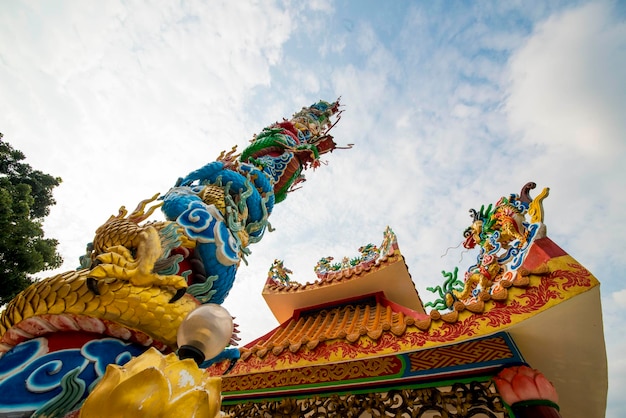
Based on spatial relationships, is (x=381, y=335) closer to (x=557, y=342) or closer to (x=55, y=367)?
(x=557, y=342)

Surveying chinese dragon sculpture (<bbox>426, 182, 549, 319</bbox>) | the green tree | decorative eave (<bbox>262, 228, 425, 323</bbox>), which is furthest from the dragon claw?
the green tree

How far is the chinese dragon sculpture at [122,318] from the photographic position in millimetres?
987

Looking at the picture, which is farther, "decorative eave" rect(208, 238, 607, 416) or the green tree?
the green tree

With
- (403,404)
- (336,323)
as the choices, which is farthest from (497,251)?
(336,323)

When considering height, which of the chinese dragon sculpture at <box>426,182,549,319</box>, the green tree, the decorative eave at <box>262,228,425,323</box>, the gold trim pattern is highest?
the green tree

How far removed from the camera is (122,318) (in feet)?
5.77

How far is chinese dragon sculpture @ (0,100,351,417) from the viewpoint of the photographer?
0.99 meters

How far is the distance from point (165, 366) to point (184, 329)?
0.20m

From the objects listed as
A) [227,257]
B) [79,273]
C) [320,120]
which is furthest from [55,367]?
[320,120]

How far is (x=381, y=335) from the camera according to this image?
269cm

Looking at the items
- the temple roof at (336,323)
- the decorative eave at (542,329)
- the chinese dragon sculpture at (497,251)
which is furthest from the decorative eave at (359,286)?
the decorative eave at (542,329)

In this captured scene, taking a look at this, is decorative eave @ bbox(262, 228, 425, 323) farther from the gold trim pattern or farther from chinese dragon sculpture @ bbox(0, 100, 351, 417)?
chinese dragon sculpture @ bbox(0, 100, 351, 417)

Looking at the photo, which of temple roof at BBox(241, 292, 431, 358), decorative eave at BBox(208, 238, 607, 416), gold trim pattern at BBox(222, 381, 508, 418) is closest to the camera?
decorative eave at BBox(208, 238, 607, 416)

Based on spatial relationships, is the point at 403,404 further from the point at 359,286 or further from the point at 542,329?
the point at 359,286
